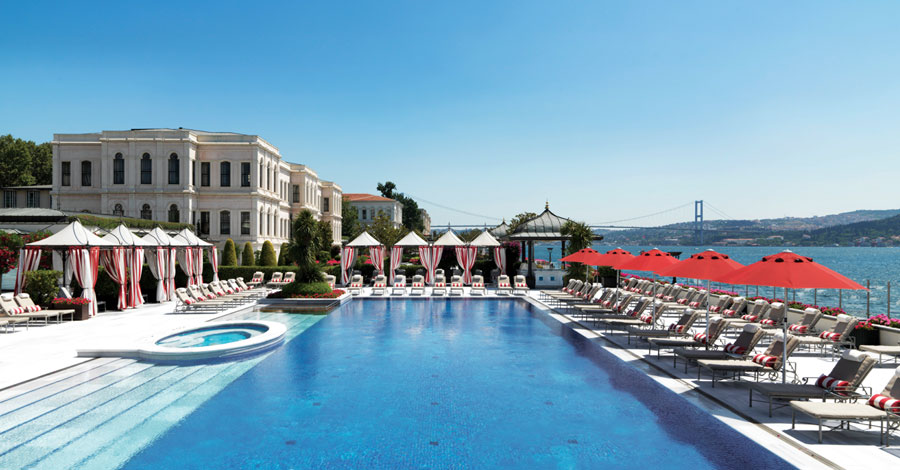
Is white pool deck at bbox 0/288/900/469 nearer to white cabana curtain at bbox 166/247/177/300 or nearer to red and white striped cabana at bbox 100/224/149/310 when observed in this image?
red and white striped cabana at bbox 100/224/149/310

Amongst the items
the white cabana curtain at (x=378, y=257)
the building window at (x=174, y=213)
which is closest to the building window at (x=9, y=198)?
the building window at (x=174, y=213)

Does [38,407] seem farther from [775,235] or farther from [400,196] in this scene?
[775,235]

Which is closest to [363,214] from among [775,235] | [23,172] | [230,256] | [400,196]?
[400,196]

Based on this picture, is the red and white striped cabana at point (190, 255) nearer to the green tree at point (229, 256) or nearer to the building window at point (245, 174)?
the green tree at point (229, 256)

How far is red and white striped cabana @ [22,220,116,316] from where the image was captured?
53.8ft

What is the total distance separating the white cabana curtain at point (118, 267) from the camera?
18.0 m

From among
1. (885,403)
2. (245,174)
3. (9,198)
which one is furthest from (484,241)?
(9,198)

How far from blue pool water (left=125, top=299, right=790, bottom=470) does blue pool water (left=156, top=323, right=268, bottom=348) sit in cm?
230

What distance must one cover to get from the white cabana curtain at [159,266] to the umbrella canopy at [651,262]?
17.2 metres

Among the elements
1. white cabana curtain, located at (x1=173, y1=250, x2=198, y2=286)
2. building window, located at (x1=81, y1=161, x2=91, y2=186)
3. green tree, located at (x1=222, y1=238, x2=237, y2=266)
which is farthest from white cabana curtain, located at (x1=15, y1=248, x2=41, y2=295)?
building window, located at (x1=81, y1=161, x2=91, y2=186)

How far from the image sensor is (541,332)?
592 inches

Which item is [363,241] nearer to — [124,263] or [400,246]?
[400,246]

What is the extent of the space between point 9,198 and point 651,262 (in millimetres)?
58097

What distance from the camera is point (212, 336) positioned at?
47.4 ft
